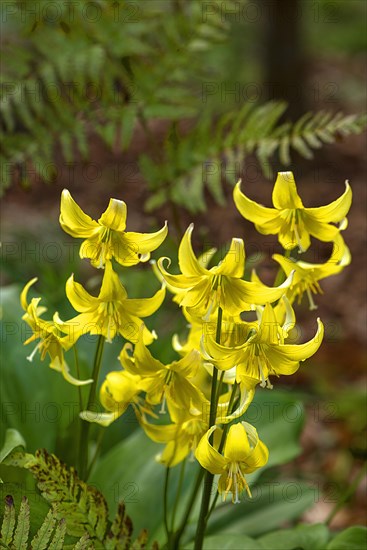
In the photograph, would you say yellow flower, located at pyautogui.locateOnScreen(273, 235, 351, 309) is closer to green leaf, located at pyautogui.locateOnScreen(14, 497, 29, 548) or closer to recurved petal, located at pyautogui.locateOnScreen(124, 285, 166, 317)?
recurved petal, located at pyautogui.locateOnScreen(124, 285, 166, 317)

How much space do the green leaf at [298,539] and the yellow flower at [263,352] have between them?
0.44 meters

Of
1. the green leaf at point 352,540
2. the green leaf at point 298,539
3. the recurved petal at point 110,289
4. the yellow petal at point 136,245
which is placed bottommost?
the green leaf at point 298,539

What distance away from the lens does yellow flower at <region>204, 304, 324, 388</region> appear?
968mm

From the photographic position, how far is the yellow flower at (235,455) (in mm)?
974

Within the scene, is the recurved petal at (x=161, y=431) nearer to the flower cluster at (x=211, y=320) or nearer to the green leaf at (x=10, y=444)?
the flower cluster at (x=211, y=320)

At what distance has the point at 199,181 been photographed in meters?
1.99

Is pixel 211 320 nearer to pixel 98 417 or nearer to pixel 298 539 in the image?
pixel 98 417

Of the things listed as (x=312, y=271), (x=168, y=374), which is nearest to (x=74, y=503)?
(x=168, y=374)

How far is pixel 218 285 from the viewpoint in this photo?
1003mm

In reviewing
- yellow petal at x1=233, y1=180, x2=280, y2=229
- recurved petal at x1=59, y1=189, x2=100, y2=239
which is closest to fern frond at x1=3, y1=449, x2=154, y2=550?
recurved petal at x1=59, y1=189, x2=100, y2=239

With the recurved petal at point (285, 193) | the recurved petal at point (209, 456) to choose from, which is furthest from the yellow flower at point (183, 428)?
the recurved petal at point (285, 193)

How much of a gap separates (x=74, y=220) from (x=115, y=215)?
57 millimetres

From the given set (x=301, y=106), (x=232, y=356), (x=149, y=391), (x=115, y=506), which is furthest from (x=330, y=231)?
(x=301, y=106)

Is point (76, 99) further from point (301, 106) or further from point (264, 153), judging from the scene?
point (301, 106)
